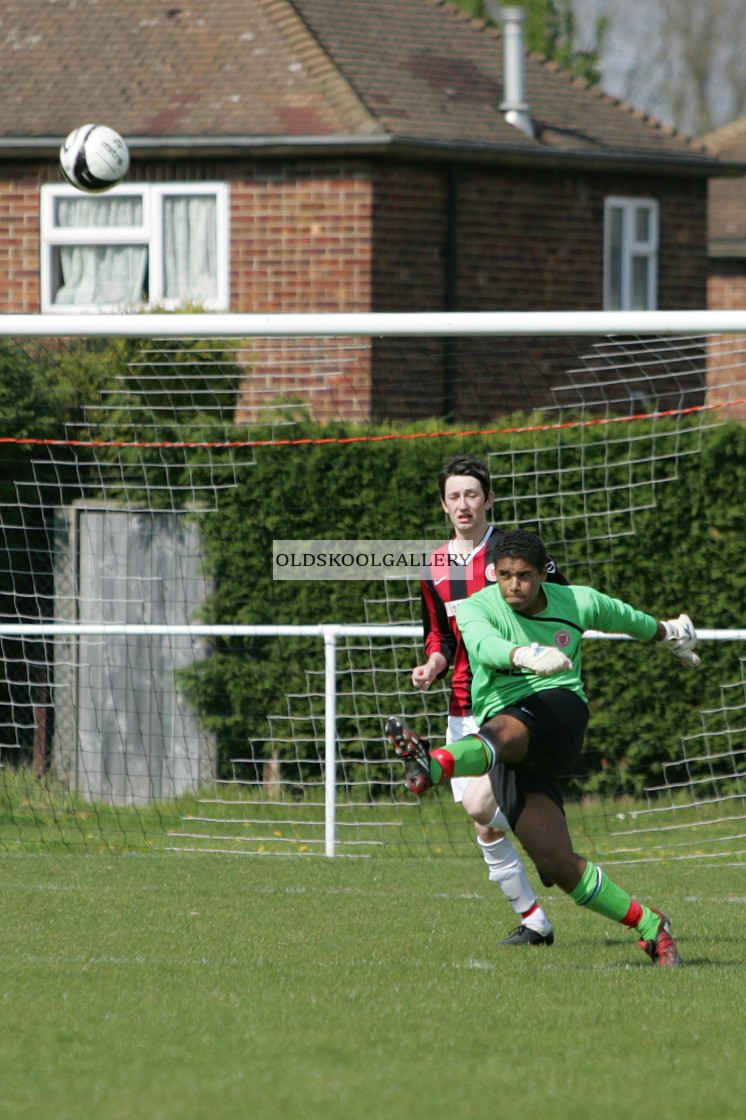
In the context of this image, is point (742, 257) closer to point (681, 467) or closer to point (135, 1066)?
point (681, 467)

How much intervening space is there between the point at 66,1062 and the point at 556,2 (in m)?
26.6

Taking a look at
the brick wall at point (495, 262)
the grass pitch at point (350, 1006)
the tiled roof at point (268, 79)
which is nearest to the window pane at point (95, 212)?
the tiled roof at point (268, 79)

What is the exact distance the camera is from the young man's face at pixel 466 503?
6742 millimetres

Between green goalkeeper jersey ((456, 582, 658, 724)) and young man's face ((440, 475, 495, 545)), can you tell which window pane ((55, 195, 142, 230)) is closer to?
young man's face ((440, 475, 495, 545))

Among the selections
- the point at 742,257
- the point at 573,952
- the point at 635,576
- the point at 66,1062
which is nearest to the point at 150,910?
the point at 573,952

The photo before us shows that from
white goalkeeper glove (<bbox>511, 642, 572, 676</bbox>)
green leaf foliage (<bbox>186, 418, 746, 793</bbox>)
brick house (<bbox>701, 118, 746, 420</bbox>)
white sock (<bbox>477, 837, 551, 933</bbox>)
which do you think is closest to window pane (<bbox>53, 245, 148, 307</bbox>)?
green leaf foliage (<bbox>186, 418, 746, 793</bbox>)

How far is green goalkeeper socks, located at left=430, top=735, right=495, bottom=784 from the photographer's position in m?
5.58

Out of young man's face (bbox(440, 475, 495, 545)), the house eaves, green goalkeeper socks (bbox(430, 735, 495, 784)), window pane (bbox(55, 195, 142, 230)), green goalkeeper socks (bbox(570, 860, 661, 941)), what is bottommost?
green goalkeeper socks (bbox(570, 860, 661, 941))

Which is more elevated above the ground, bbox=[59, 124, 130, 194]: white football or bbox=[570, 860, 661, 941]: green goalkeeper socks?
bbox=[59, 124, 130, 194]: white football

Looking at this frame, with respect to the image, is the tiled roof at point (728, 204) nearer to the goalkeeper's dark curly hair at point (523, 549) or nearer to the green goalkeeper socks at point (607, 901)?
the goalkeeper's dark curly hair at point (523, 549)

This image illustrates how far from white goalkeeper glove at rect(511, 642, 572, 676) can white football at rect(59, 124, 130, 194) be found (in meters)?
5.77

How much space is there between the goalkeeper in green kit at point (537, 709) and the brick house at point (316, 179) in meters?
8.85

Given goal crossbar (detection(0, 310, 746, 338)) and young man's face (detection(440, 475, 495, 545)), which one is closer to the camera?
young man's face (detection(440, 475, 495, 545))

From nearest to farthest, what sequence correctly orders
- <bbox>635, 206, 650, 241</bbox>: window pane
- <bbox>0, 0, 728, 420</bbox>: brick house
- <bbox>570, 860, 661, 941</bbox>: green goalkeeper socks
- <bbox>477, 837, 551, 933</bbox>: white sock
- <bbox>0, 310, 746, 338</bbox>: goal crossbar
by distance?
<bbox>570, 860, 661, 941</bbox>: green goalkeeper socks
<bbox>477, 837, 551, 933</bbox>: white sock
<bbox>0, 310, 746, 338</bbox>: goal crossbar
<bbox>0, 0, 728, 420</bbox>: brick house
<bbox>635, 206, 650, 241</bbox>: window pane
